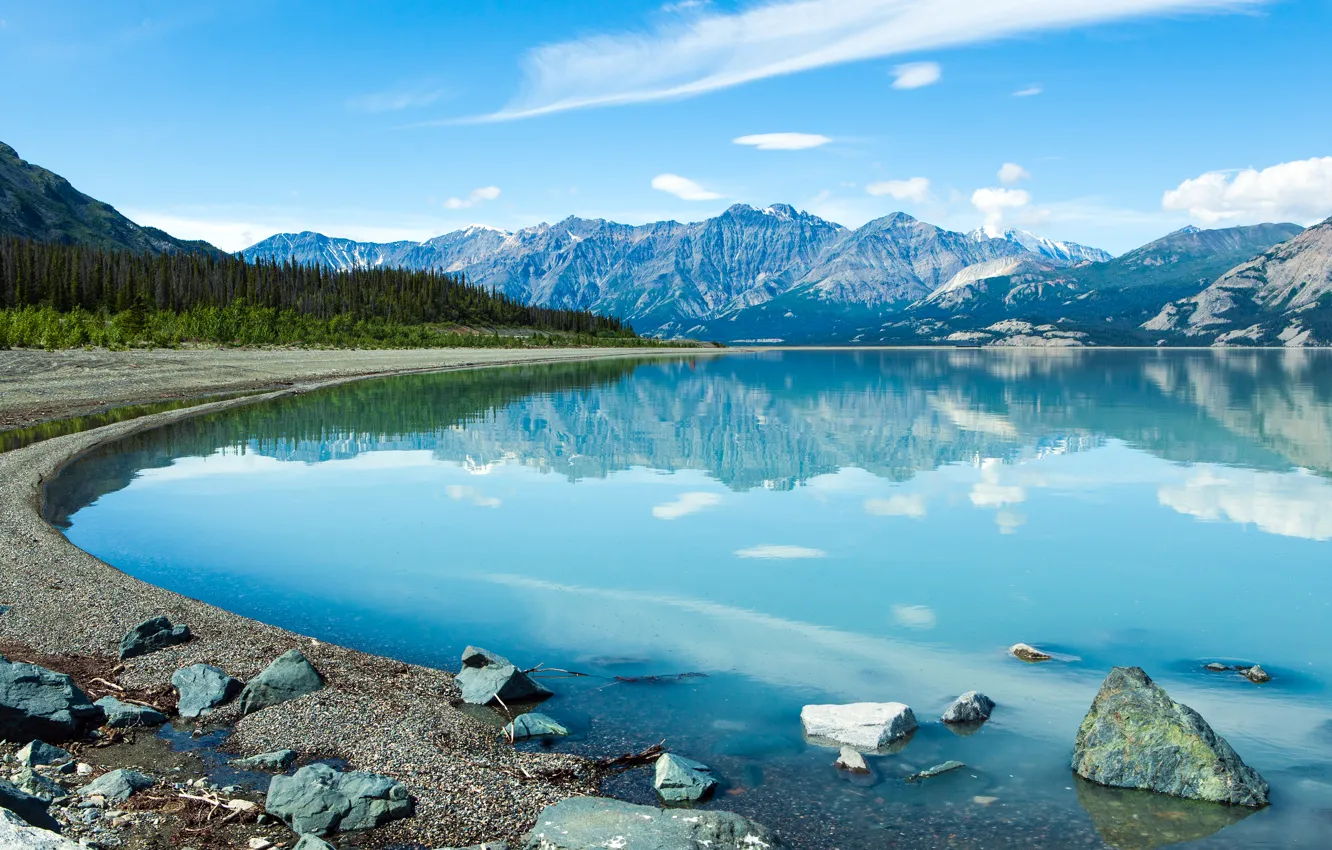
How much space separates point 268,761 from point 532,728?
265 cm

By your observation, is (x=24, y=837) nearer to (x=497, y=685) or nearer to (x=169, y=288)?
(x=497, y=685)

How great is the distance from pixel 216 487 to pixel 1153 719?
2478 cm

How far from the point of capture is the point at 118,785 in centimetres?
775

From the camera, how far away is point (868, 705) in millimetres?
10023

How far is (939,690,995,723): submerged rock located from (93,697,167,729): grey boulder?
28.7 ft

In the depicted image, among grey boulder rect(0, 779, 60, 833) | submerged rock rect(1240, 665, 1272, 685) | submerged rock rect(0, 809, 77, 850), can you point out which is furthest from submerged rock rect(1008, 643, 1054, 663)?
grey boulder rect(0, 779, 60, 833)

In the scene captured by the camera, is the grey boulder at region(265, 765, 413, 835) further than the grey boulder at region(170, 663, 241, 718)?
No

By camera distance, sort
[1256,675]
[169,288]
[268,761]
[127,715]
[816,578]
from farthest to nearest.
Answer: [169,288], [816,578], [1256,675], [127,715], [268,761]

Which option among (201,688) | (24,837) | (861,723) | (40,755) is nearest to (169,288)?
(201,688)

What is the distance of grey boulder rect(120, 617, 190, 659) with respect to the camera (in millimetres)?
11352

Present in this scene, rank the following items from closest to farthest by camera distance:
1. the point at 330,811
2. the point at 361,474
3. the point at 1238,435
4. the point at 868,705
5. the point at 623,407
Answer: the point at 330,811 → the point at 868,705 → the point at 361,474 → the point at 1238,435 → the point at 623,407

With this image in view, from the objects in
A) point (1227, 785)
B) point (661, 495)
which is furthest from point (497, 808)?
point (661, 495)

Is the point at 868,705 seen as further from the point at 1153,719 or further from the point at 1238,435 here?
the point at 1238,435

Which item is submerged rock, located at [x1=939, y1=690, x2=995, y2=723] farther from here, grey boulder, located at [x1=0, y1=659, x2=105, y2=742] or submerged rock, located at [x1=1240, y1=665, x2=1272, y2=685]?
grey boulder, located at [x1=0, y1=659, x2=105, y2=742]
